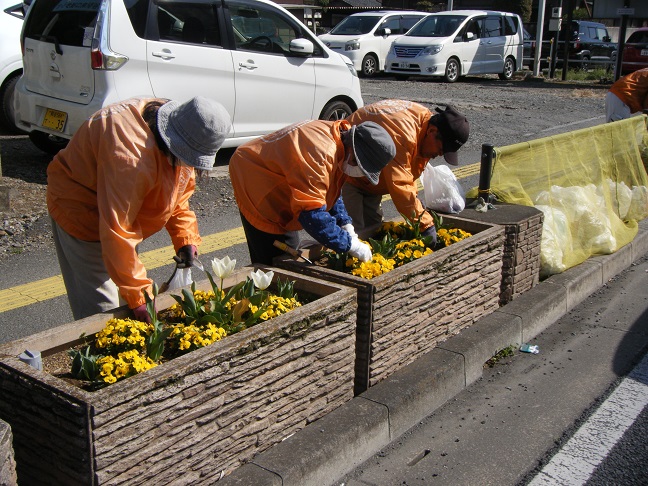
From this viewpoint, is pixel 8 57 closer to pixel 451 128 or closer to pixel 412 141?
pixel 412 141

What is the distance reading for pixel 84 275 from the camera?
354cm

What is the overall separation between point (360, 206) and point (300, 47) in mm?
3887

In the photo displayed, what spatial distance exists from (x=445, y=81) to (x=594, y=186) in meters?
13.7

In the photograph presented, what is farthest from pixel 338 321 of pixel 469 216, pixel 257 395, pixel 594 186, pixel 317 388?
pixel 594 186

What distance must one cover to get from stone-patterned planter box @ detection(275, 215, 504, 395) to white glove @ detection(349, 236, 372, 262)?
18cm

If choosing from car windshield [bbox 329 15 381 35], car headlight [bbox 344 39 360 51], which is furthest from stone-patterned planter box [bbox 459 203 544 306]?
car windshield [bbox 329 15 381 35]

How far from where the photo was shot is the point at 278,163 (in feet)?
12.4

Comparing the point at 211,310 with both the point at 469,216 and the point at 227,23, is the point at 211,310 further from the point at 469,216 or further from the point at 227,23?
the point at 227,23

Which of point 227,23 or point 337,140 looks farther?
point 227,23

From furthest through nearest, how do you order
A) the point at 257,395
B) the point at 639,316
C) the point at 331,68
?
the point at 331,68
the point at 639,316
the point at 257,395

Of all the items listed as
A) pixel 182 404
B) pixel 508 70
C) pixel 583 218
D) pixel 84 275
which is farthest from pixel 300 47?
pixel 508 70

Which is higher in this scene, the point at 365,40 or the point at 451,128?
the point at 451,128

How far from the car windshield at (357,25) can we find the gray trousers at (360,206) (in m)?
15.6

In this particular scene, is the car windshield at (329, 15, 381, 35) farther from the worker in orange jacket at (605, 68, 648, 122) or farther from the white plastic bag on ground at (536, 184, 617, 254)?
the white plastic bag on ground at (536, 184, 617, 254)
